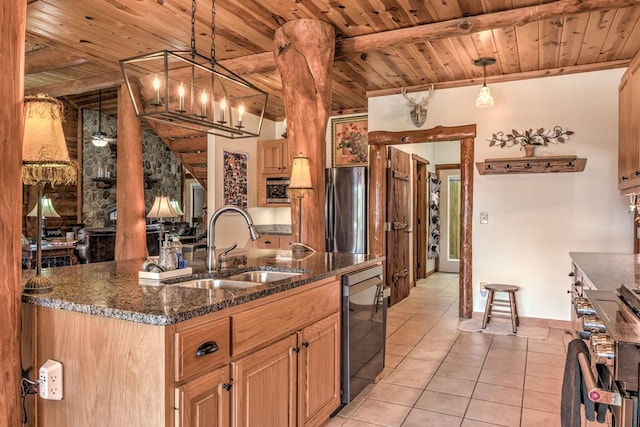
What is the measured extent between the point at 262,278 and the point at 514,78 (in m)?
3.70

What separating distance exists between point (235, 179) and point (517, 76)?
12.2 ft

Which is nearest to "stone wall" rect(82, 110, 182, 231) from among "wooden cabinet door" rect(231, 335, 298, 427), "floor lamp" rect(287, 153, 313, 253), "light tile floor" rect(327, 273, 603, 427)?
"floor lamp" rect(287, 153, 313, 253)

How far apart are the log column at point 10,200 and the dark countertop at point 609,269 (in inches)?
94.2

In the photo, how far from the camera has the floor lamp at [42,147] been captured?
1.72 metres

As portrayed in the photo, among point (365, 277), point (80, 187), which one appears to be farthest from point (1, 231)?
point (80, 187)

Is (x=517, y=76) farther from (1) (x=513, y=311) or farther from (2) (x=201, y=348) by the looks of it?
(2) (x=201, y=348)

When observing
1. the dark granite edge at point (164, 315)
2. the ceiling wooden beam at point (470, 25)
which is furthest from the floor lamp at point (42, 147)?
the ceiling wooden beam at point (470, 25)

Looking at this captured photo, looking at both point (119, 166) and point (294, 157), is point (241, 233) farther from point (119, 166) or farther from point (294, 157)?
point (294, 157)

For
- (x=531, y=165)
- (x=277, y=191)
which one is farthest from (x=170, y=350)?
(x=277, y=191)

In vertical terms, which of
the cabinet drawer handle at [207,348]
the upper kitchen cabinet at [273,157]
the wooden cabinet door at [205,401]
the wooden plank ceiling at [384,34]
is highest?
the wooden plank ceiling at [384,34]

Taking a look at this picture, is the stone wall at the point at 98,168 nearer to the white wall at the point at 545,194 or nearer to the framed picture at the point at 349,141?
the framed picture at the point at 349,141

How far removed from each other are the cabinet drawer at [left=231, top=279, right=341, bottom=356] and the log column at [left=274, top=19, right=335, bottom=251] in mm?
1179

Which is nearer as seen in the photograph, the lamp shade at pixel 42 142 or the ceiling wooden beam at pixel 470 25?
the lamp shade at pixel 42 142

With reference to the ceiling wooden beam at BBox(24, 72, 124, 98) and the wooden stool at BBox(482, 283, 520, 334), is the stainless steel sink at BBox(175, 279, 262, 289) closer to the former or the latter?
the wooden stool at BBox(482, 283, 520, 334)
